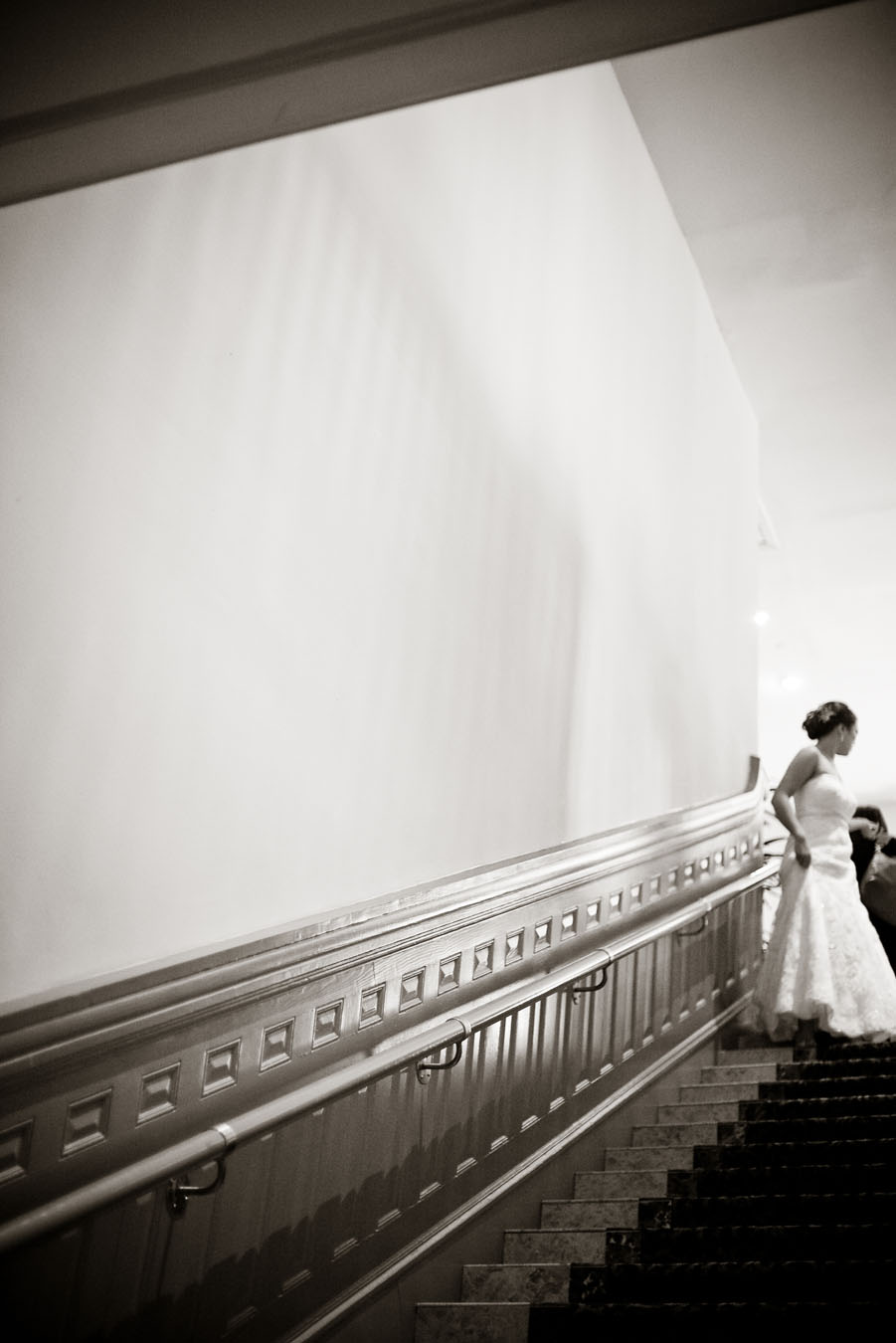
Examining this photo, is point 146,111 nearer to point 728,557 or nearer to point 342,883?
point 342,883

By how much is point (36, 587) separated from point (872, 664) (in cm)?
1526

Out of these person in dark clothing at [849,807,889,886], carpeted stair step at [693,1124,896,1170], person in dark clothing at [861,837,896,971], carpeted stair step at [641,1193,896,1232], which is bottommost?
carpeted stair step at [641,1193,896,1232]

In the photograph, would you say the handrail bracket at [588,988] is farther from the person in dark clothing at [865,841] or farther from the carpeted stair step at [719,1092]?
the person in dark clothing at [865,841]

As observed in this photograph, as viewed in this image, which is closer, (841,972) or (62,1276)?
(62,1276)

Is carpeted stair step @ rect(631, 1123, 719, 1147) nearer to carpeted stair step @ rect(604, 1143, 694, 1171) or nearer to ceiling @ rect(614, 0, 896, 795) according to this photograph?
carpeted stair step @ rect(604, 1143, 694, 1171)

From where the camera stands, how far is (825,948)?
5375 mm

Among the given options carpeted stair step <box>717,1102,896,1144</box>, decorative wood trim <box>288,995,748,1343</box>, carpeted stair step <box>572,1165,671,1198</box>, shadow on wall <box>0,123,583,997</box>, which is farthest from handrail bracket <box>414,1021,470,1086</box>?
carpeted stair step <box>717,1102,896,1144</box>

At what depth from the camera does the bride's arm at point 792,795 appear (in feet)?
18.6

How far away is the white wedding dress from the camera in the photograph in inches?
206

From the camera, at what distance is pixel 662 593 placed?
6316 mm

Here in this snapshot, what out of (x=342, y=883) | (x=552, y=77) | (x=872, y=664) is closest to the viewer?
(x=342, y=883)

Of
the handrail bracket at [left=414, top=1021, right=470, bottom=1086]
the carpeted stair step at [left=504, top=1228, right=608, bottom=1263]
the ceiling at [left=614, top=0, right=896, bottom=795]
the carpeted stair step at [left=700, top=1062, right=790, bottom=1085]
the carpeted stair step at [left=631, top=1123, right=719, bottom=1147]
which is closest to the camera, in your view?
the handrail bracket at [left=414, top=1021, right=470, bottom=1086]

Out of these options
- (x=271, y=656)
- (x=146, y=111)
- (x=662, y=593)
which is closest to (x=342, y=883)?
(x=271, y=656)

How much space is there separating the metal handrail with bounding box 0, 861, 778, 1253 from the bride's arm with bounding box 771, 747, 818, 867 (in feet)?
5.36
